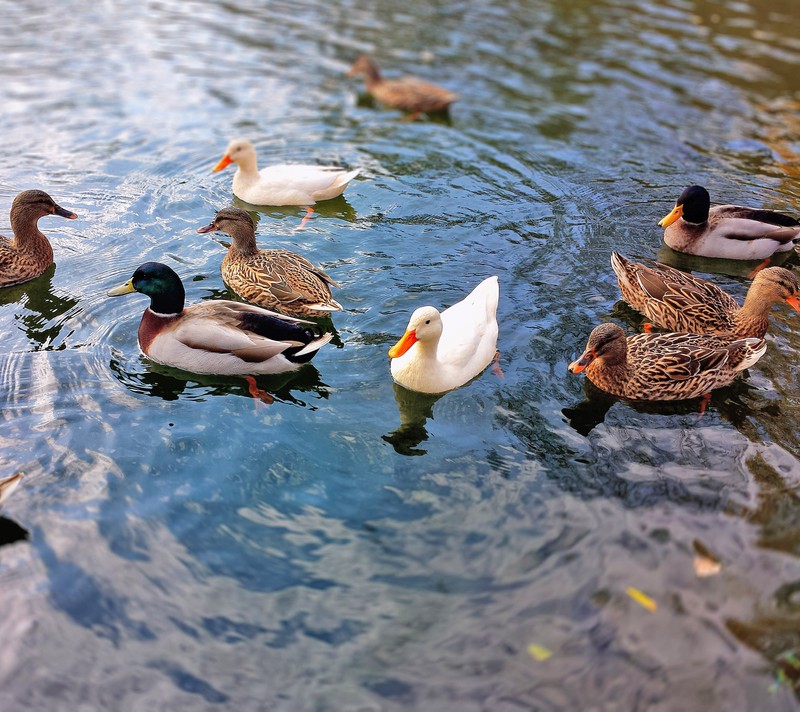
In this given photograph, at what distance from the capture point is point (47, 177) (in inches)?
379

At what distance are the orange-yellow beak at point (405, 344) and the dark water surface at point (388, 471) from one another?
465 mm

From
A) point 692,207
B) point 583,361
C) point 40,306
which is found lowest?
point 40,306

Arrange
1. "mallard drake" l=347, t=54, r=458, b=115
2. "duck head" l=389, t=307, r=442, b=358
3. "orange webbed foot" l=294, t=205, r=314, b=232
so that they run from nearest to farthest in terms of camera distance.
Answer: "duck head" l=389, t=307, r=442, b=358, "orange webbed foot" l=294, t=205, r=314, b=232, "mallard drake" l=347, t=54, r=458, b=115

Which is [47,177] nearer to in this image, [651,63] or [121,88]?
[121,88]

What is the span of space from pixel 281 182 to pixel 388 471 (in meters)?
4.80

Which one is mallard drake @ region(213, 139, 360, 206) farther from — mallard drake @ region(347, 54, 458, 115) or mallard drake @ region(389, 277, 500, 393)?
mallard drake @ region(347, 54, 458, 115)

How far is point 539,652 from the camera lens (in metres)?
4.34

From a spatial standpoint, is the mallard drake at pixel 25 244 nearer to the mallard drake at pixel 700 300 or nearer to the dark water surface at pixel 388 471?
the dark water surface at pixel 388 471

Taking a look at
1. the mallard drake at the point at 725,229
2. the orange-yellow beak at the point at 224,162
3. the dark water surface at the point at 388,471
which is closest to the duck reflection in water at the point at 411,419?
the dark water surface at the point at 388,471

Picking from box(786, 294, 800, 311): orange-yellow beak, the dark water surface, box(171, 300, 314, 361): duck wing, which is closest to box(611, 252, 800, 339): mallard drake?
box(786, 294, 800, 311): orange-yellow beak

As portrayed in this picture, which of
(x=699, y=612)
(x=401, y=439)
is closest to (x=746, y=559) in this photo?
(x=699, y=612)

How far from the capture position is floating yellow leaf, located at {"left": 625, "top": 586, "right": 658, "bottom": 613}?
4.59 m

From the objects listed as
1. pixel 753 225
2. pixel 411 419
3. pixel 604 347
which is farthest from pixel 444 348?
pixel 753 225

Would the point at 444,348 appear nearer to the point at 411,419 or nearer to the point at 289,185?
the point at 411,419
